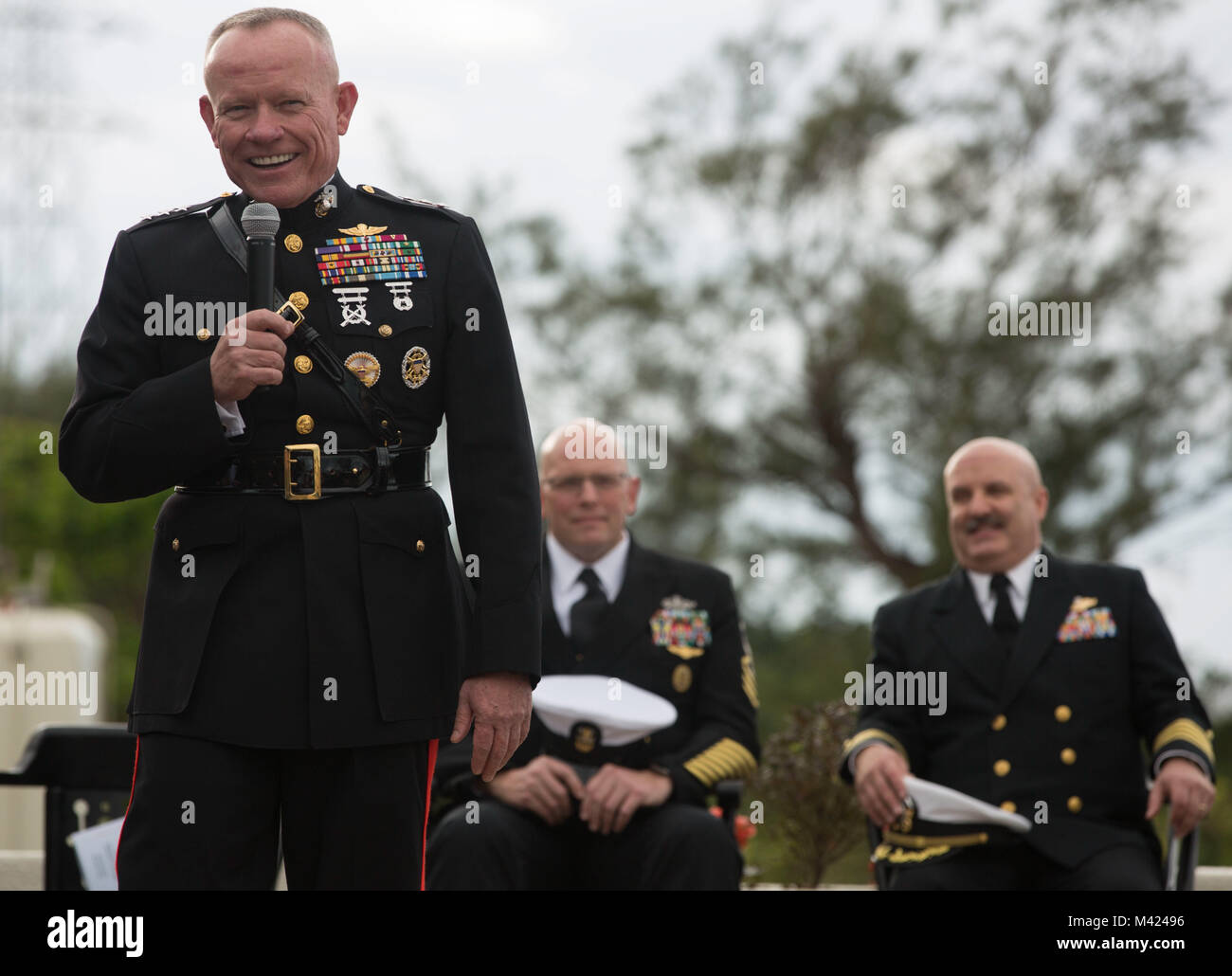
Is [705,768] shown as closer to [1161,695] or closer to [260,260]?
[1161,695]

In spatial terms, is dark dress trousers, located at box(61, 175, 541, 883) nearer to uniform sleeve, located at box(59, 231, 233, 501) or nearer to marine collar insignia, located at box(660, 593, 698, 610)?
uniform sleeve, located at box(59, 231, 233, 501)

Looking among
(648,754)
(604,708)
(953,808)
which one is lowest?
(953,808)

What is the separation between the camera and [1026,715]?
4.35 m

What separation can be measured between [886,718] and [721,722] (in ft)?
1.40

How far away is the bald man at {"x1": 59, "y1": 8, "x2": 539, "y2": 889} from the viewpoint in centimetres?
232

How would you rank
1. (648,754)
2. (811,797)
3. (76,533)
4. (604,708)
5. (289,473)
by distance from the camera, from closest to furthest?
1. (289,473)
2. (604,708)
3. (648,754)
4. (811,797)
5. (76,533)

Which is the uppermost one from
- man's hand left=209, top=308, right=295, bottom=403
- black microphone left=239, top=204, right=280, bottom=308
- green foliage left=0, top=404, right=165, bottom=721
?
green foliage left=0, top=404, right=165, bottom=721

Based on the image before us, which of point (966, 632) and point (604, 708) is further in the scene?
point (966, 632)

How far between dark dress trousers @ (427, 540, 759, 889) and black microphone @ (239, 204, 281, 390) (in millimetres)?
1983

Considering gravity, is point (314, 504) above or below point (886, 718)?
above

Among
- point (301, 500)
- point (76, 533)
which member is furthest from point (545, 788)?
point (76, 533)

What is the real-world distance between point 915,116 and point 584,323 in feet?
7.01

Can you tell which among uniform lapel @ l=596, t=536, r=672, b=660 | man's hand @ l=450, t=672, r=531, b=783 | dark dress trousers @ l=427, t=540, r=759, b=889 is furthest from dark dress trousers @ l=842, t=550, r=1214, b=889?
man's hand @ l=450, t=672, r=531, b=783
